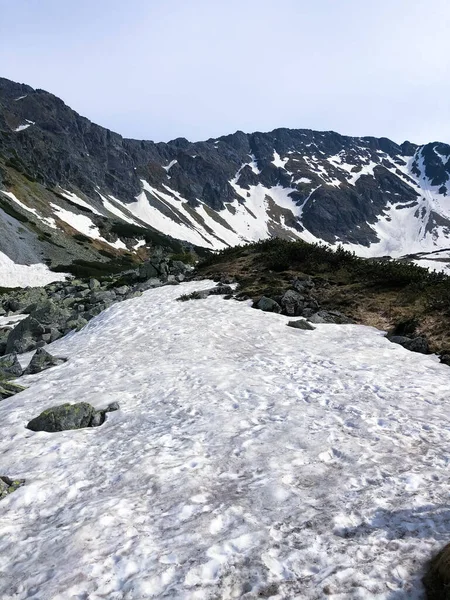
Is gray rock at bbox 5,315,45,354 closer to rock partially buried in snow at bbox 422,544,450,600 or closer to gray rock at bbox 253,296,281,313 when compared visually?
gray rock at bbox 253,296,281,313

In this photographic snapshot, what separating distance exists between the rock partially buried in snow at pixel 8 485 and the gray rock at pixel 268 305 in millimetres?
12803

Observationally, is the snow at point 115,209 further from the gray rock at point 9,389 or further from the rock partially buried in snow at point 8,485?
the rock partially buried in snow at point 8,485

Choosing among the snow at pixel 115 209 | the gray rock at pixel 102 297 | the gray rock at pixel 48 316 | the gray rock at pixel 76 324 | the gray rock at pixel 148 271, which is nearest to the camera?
the gray rock at pixel 76 324

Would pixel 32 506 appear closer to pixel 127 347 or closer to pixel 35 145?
pixel 127 347

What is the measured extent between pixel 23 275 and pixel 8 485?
64.7 meters

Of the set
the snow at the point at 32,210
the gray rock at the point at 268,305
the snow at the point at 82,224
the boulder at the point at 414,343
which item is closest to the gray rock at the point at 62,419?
the boulder at the point at 414,343

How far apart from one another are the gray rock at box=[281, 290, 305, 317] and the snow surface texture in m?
5.15

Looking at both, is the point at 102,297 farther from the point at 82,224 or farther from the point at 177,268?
the point at 82,224

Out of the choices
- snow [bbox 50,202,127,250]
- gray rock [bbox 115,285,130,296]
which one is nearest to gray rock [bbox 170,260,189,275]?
gray rock [bbox 115,285,130,296]

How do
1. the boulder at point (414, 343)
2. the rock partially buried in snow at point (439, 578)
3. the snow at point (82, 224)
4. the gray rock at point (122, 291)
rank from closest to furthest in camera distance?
the rock partially buried in snow at point (439, 578) < the boulder at point (414, 343) < the gray rock at point (122, 291) < the snow at point (82, 224)

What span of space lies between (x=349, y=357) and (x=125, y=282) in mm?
21825

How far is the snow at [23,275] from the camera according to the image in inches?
2445

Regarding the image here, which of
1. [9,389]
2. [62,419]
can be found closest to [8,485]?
[62,419]

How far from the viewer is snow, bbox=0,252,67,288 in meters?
62.1
